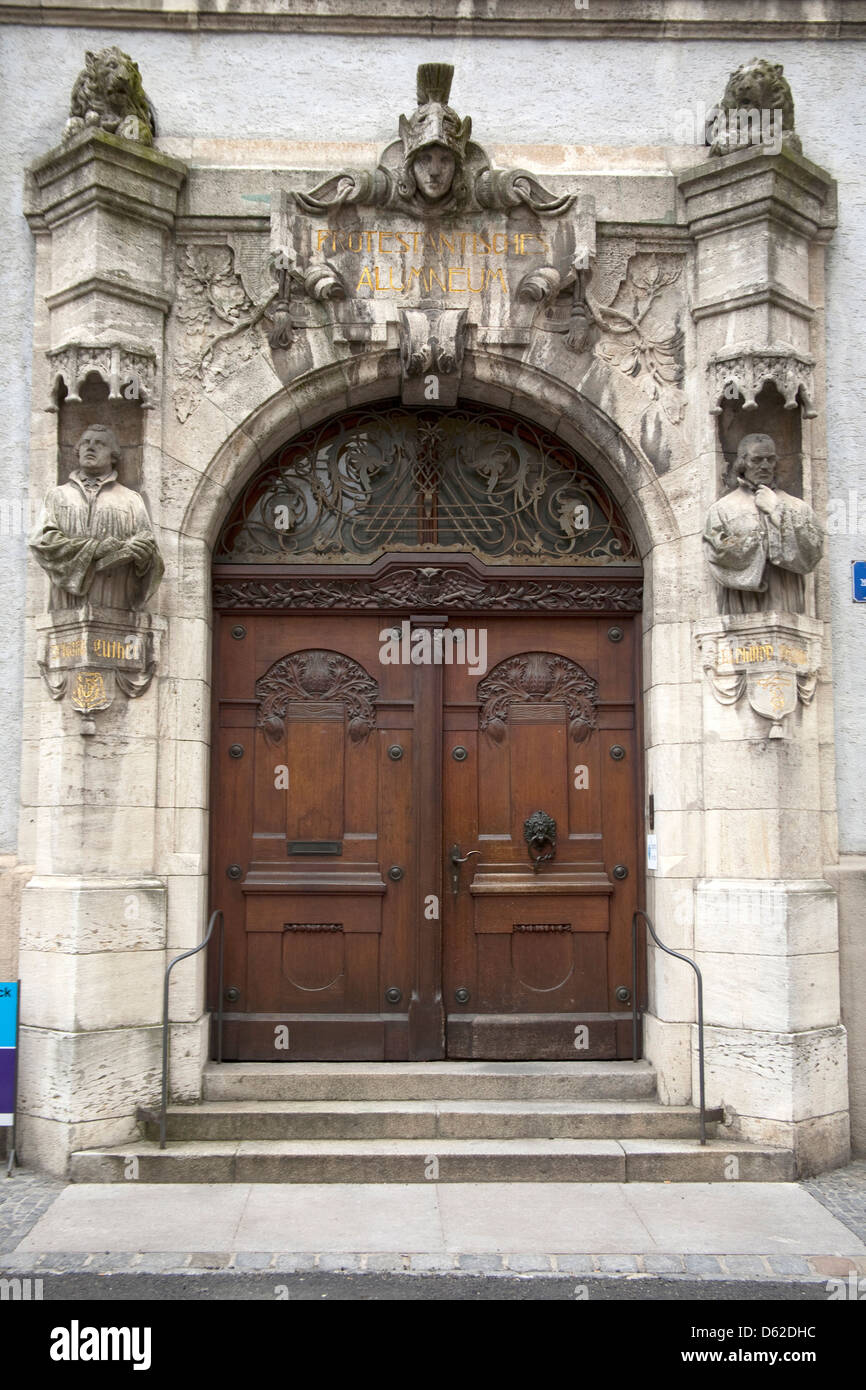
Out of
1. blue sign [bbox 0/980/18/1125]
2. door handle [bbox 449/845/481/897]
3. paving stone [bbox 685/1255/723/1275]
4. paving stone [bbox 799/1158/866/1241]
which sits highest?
door handle [bbox 449/845/481/897]

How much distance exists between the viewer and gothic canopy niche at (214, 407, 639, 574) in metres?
7.17

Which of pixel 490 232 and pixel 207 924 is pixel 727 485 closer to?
pixel 490 232

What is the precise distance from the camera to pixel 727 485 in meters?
6.71

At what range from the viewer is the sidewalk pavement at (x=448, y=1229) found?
483 centimetres

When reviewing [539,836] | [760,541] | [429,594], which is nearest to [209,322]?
[429,594]

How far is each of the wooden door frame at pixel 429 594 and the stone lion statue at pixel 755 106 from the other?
2513 millimetres

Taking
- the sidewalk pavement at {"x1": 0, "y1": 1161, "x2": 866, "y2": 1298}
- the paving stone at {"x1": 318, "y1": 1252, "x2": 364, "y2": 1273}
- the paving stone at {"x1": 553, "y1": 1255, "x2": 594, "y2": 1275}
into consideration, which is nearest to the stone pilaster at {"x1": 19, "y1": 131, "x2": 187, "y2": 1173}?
the sidewalk pavement at {"x1": 0, "y1": 1161, "x2": 866, "y2": 1298}

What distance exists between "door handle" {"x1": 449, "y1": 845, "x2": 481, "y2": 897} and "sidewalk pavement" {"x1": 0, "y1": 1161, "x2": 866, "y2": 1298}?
171 centimetres

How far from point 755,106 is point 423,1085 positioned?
230 inches

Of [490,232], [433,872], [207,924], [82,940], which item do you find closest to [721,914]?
[433,872]

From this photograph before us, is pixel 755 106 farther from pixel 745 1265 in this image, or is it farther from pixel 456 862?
pixel 745 1265

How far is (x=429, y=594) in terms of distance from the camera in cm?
710

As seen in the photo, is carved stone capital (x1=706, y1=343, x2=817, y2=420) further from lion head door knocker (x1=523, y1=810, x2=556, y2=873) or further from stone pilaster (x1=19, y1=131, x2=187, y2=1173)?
stone pilaster (x1=19, y1=131, x2=187, y2=1173)

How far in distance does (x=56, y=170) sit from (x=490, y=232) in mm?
2446
